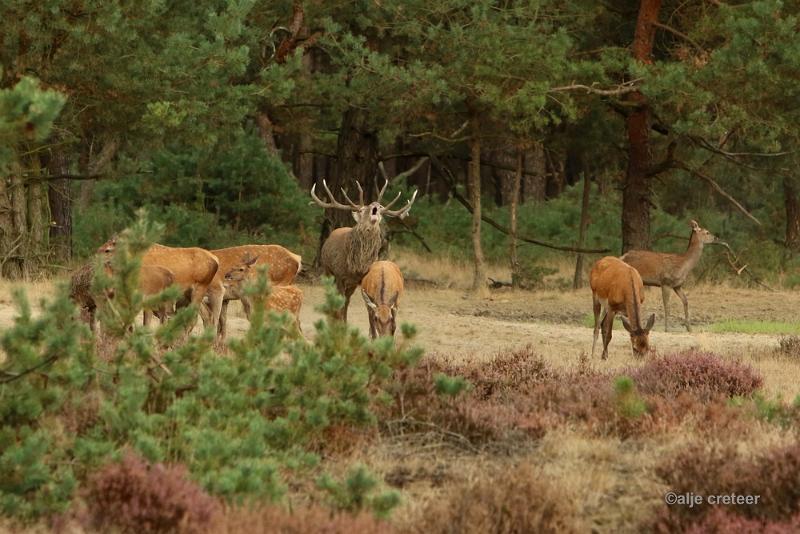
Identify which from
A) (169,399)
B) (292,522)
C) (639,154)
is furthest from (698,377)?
(639,154)

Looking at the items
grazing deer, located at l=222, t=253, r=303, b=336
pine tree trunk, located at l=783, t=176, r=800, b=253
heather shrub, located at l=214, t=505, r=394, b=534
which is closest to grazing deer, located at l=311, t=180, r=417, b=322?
grazing deer, located at l=222, t=253, r=303, b=336

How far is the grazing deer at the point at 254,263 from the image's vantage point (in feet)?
50.0

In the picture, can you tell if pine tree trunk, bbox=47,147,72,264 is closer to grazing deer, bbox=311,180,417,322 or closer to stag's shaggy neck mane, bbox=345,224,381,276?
grazing deer, bbox=311,180,417,322

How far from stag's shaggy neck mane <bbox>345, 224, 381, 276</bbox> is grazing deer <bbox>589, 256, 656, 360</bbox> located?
117 inches

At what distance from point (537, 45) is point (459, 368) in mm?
11309

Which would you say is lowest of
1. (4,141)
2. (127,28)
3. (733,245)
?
(733,245)

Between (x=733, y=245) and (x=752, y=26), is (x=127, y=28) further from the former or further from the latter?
(x=733, y=245)

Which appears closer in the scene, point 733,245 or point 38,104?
point 38,104

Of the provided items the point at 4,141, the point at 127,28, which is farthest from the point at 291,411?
the point at 127,28

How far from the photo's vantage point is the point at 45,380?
25.7 feet

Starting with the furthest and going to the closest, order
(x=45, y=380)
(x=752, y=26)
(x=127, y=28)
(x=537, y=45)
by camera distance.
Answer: (x=537, y=45)
(x=752, y=26)
(x=127, y=28)
(x=45, y=380)

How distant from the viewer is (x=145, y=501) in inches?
270

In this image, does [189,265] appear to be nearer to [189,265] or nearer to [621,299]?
[189,265]

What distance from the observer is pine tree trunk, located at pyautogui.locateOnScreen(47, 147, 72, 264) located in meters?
23.9
